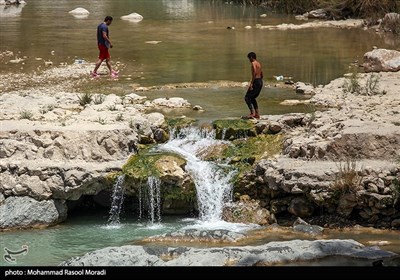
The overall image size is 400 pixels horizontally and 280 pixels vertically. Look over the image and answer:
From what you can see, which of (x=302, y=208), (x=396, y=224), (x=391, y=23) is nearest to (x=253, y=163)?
(x=302, y=208)

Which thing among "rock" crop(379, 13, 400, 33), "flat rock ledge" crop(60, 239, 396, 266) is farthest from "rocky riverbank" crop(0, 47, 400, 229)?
"rock" crop(379, 13, 400, 33)

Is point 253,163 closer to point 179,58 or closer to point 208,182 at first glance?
point 208,182

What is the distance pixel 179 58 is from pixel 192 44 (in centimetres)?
376

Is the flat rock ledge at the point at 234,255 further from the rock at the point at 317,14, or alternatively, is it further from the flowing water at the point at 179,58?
the rock at the point at 317,14

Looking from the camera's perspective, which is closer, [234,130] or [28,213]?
[28,213]

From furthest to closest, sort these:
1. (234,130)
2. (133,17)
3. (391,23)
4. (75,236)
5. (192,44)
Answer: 1. (133,17)
2. (391,23)
3. (192,44)
4. (234,130)
5. (75,236)

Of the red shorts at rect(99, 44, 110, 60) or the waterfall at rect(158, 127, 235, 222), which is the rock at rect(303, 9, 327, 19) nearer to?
the red shorts at rect(99, 44, 110, 60)

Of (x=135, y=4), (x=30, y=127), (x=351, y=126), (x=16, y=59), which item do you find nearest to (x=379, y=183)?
(x=351, y=126)

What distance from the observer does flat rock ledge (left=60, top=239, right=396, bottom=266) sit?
9344mm

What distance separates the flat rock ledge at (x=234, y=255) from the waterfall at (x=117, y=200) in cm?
342

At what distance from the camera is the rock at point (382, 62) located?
21188 millimetres

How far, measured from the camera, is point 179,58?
24.7m
